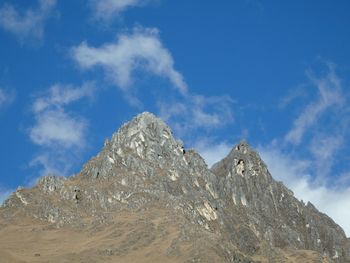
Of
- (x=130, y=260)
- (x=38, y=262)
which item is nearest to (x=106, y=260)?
(x=130, y=260)

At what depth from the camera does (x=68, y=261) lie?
7500 inches

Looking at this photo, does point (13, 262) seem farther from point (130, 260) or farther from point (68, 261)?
point (130, 260)

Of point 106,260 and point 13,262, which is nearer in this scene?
point 13,262

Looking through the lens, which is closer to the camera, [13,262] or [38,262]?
[13,262]

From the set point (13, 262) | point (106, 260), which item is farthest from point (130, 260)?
point (13, 262)

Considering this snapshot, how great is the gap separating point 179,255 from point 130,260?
51.7ft

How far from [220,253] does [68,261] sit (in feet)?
156

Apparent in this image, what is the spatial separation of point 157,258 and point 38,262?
3683 cm

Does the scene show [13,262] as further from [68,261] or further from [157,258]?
[157,258]

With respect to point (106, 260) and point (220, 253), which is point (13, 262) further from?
point (220, 253)

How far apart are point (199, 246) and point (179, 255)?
7341mm

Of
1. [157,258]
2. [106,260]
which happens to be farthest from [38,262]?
[157,258]

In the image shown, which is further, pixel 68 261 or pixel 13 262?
pixel 68 261

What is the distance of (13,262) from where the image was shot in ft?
559
